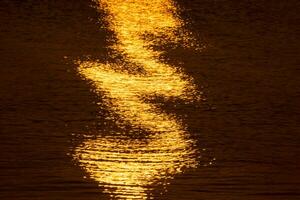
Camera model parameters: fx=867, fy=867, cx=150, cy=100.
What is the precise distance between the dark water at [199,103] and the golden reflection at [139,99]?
42mm

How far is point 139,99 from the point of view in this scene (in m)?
2.84

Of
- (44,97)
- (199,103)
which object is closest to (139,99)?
(199,103)

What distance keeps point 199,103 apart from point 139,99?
20 cm

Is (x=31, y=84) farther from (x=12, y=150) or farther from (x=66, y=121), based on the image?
(x=12, y=150)

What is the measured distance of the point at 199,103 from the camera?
2.82 m

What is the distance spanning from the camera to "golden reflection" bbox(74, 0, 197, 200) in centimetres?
227

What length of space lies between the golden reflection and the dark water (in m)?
0.04

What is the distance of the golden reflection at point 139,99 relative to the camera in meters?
2.27

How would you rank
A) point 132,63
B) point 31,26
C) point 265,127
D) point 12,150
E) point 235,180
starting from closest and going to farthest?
point 235,180 → point 12,150 → point 265,127 → point 132,63 → point 31,26

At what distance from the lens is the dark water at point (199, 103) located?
2217mm

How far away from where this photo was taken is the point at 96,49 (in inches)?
132

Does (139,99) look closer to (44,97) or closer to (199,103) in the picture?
(199,103)

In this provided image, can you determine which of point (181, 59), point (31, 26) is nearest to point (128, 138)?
point (181, 59)

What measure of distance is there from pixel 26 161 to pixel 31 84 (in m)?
0.65
